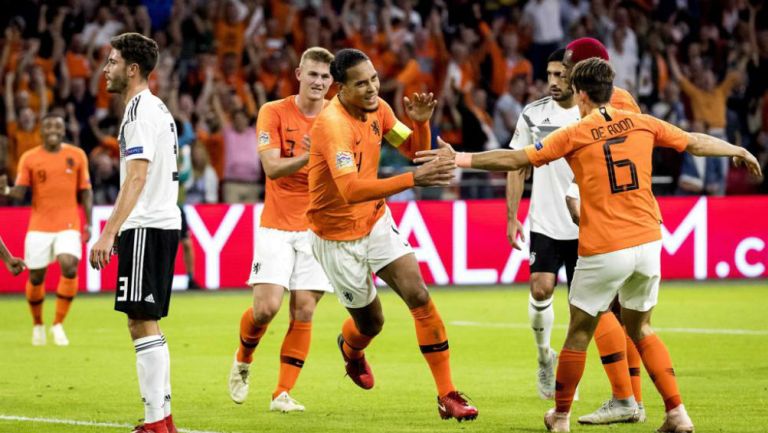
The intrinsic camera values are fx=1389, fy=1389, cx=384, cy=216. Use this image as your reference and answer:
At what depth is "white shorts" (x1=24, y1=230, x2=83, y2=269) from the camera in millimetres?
15398

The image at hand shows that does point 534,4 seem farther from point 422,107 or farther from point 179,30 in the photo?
point 422,107

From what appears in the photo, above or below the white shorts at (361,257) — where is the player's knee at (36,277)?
below

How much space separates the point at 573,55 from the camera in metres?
9.65

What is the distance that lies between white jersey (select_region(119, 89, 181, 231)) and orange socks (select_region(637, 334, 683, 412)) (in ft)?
9.85

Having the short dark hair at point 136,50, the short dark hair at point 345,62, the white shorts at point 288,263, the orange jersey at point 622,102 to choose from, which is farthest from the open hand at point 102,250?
the orange jersey at point 622,102

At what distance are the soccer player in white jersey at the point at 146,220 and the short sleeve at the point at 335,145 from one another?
3.29 feet

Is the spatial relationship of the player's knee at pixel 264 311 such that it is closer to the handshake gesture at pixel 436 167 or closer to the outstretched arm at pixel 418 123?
the outstretched arm at pixel 418 123

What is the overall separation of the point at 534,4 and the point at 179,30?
6.52 meters

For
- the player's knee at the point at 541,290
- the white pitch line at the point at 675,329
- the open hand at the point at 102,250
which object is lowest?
the white pitch line at the point at 675,329

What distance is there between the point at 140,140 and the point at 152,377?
1399mm

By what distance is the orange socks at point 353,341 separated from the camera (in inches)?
393

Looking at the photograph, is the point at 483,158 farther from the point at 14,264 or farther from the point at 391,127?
the point at 14,264

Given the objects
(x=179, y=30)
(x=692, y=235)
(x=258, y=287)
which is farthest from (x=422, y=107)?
(x=179, y=30)

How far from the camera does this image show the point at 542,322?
10.6m
